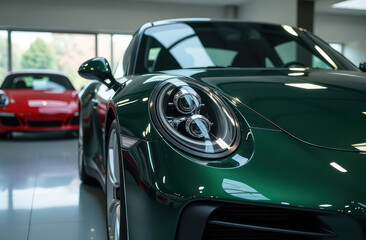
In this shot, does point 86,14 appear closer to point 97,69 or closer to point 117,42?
point 117,42

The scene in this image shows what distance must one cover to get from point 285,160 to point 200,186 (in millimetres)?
237

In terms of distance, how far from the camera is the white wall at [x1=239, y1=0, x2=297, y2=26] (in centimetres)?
1019

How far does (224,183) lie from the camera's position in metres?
1.00

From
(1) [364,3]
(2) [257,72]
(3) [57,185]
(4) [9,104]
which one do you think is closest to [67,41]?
(4) [9,104]

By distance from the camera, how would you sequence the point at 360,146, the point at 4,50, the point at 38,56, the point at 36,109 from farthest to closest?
the point at 38,56 → the point at 4,50 → the point at 36,109 → the point at 360,146

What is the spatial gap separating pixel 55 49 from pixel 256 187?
12.5m

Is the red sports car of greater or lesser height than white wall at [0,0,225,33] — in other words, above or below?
below

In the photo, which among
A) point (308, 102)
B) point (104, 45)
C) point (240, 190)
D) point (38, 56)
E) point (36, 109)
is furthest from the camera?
point (104, 45)

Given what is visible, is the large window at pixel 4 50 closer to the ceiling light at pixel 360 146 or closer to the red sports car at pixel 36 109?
the red sports car at pixel 36 109

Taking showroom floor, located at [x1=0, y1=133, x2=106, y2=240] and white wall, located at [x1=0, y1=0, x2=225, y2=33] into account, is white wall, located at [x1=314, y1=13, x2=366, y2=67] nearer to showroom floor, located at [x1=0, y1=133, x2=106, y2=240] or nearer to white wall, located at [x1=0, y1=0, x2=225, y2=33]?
white wall, located at [x1=0, y1=0, x2=225, y2=33]

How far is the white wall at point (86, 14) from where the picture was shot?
11766 millimetres

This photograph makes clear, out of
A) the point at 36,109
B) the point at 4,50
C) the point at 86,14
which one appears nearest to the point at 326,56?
the point at 36,109

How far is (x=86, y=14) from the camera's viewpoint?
12188mm

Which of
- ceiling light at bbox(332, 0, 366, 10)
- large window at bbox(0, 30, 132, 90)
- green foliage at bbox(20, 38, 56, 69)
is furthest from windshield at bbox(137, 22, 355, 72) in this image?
green foliage at bbox(20, 38, 56, 69)
